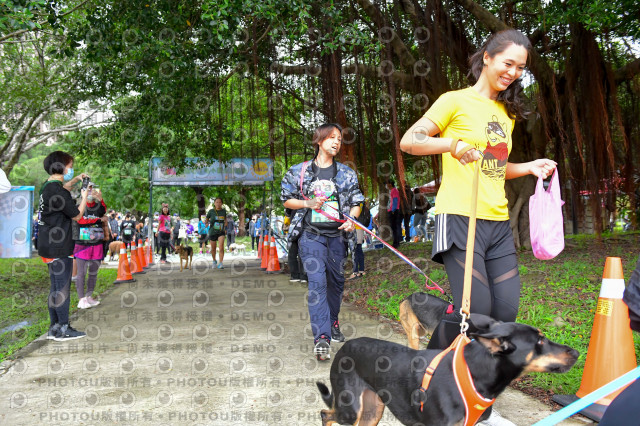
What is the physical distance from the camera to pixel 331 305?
4.52 meters

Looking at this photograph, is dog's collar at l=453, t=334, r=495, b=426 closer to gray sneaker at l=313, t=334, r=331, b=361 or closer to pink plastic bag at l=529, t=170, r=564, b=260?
pink plastic bag at l=529, t=170, r=564, b=260

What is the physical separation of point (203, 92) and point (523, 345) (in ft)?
28.9

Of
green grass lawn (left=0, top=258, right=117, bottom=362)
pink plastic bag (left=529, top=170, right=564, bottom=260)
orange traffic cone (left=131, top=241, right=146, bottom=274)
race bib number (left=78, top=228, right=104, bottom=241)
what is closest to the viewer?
pink plastic bag (left=529, top=170, right=564, bottom=260)

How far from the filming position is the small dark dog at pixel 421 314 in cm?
332

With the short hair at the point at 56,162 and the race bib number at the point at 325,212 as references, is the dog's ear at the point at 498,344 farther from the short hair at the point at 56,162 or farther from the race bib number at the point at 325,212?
the short hair at the point at 56,162

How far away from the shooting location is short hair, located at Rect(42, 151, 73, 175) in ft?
17.0

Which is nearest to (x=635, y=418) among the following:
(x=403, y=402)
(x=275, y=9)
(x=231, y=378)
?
(x=403, y=402)

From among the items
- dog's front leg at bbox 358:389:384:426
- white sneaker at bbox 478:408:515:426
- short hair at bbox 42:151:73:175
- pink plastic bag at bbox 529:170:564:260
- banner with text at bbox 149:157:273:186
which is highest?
banner with text at bbox 149:157:273:186

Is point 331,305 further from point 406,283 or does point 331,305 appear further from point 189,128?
point 189,128

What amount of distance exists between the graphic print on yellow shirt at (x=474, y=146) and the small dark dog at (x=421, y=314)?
1093 mm

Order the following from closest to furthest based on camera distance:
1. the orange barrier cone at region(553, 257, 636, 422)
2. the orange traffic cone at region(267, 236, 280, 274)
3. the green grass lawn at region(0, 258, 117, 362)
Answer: the orange barrier cone at region(553, 257, 636, 422), the green grass lawn at region(0, 258, 117, 362), the orange traffic cone at region(267, 236, 280, 274)

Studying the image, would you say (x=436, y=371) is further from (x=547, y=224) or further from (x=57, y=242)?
(x=57, y=242)

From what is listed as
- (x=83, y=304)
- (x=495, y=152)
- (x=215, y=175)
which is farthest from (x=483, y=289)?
(x=215, y=175)

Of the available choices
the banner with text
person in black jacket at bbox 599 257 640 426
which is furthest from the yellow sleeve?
the banner with text
